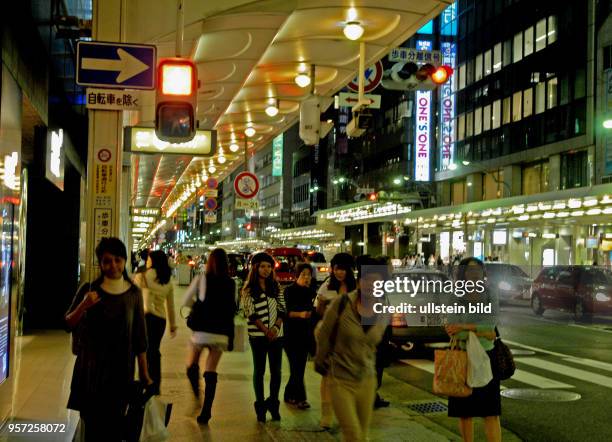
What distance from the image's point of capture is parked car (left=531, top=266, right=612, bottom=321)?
22.1 metres

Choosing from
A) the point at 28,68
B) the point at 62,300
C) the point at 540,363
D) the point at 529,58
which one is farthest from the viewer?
the point at 529,58

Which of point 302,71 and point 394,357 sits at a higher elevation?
point 302,71

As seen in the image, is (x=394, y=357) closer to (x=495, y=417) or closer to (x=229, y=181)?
(x=495, y=417)

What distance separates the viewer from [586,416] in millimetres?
8852

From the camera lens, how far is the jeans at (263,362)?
7.80 meters

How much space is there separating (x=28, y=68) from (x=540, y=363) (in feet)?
32.3

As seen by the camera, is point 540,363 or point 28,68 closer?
point 28,68

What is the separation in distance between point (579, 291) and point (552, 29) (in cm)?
2574

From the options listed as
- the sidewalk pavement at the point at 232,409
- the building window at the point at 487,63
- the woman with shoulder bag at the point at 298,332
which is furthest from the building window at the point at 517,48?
the woman with shoulder bag at the point at 298,332

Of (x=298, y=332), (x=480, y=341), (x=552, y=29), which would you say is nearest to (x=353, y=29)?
(x=298, y=332)

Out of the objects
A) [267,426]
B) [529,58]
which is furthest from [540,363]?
[529,58]

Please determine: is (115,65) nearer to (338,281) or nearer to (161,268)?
(161,268)

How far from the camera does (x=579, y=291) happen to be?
22438 mm

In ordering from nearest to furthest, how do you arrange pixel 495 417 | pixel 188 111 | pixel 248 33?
pixel 495 417, pixel 188 111, pixel 248 33
